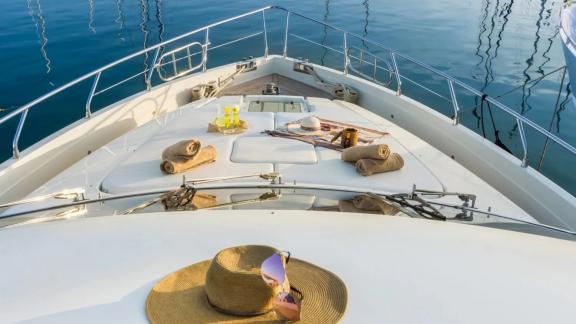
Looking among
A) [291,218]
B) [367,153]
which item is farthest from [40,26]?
[291,218]

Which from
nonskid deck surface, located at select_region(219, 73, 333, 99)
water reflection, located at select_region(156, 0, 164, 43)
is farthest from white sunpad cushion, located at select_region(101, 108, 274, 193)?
water reflection, located at select_region(156, 0, 164, 43)

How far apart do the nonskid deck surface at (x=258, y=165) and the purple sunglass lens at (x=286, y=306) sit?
1435mm

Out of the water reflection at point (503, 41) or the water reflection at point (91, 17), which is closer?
the water reflection at point (503, 41)

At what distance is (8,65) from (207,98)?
743 centimetres

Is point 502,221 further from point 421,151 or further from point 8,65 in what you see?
point 8,65

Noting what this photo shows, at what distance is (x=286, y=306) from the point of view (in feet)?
4.96

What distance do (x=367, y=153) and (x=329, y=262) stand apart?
57.7 inches

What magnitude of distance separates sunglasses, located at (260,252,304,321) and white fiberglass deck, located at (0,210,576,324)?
10.3 inches

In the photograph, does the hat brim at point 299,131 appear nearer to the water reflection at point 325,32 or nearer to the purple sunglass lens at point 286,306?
the purple sunglass lens at point 286,306

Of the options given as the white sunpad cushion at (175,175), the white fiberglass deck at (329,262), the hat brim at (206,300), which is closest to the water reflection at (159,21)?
the white sunpad cushion at (175,175)

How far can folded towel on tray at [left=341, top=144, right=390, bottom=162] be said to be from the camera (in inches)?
129

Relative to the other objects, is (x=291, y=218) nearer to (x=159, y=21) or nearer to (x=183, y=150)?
(x=183, y=150)

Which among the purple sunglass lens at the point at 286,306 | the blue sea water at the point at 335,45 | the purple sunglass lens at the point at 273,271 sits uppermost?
the purple sunglass lens at the point at 273,271

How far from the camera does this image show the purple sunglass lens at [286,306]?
151 centimetres
